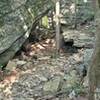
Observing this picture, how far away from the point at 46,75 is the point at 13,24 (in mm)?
1302

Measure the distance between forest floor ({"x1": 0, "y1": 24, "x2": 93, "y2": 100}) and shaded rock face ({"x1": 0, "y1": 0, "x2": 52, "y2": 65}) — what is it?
1.09 feet

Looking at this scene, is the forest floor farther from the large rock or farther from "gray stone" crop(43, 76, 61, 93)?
the large rock

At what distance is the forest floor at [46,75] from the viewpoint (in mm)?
5156

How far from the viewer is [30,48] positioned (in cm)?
735

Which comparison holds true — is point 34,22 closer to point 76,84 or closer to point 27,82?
point 27,82

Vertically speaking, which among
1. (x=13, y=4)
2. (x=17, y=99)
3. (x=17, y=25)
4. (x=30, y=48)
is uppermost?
(x=13, y=4)

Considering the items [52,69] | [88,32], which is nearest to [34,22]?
[52,69]

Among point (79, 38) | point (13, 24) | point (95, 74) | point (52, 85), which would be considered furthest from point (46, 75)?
point (95, 74)

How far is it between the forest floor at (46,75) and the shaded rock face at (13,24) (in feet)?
1.09

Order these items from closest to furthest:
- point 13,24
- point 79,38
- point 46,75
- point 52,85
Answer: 1. point 52,85
2. point 46,75
3. point 13,24
4. point 79,38

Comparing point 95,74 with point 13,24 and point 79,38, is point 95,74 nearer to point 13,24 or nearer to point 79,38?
point 13,24

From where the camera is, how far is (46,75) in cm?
606

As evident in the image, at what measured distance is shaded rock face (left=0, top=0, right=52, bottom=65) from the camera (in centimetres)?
615

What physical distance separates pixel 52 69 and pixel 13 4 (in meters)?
1.60
